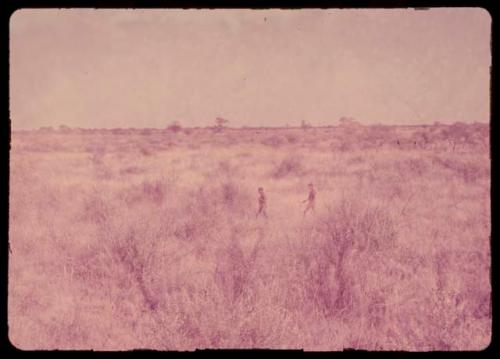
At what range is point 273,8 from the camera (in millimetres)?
2107

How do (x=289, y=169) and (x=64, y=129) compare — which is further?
(x=64, y=129)

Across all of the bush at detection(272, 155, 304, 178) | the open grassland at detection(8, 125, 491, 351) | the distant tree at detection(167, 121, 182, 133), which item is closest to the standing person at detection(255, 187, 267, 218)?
the open grassland at detection(8, 125, 491, 351)

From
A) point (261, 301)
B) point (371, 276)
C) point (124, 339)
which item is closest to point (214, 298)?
point (261, 301)

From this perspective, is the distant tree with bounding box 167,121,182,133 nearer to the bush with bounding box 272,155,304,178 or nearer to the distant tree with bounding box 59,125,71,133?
the distant tree with bounding box 59,125,71,133

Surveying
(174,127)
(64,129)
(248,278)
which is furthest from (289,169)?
(64,129)

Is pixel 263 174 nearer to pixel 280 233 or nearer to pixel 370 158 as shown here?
pixel 370 158

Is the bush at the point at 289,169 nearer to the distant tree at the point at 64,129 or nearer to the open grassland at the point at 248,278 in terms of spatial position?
the open grassland at the point at 248,278

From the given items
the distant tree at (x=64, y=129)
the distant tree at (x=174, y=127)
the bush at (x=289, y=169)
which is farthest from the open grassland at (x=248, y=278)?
the distant tree at (x=64, y=129)

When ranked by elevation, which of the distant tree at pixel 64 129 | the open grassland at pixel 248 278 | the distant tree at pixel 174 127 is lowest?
the open grassland at pixel 248 278

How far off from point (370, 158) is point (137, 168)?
346 inches

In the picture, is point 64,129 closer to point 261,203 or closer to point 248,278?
point 261,203

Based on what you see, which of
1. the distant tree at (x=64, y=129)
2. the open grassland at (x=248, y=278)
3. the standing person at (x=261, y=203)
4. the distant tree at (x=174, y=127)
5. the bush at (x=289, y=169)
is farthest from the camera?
the distant tree at (x=64, y=129)

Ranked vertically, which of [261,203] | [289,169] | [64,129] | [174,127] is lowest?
[261,203]

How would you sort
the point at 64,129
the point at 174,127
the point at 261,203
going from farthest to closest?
the point at 64,129 < the point at 174,127 < the point at 261,203
